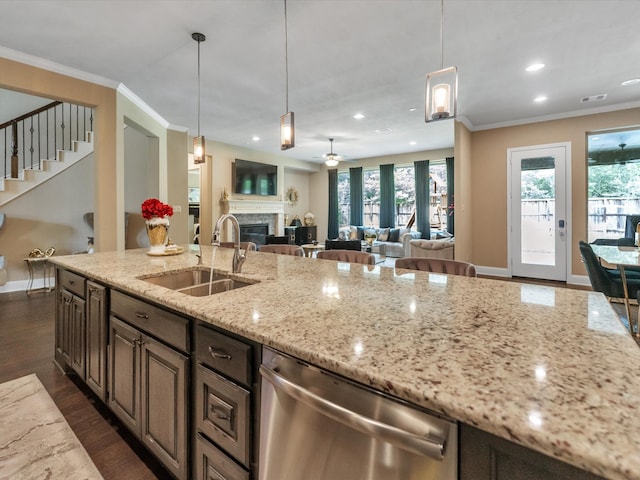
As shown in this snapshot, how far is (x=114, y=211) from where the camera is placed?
405cm

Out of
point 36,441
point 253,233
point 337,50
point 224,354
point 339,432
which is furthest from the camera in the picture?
point 253,233

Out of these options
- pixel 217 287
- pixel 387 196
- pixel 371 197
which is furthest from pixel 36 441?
pixel 371 197

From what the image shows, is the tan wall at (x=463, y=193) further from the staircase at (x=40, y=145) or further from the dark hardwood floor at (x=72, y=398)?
the staircase at (x=40, y=145)

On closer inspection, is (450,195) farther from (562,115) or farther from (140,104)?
(140,104)

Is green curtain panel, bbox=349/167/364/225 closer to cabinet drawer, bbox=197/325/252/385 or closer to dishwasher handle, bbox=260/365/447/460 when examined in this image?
cabinet drawer, bbox=197/325/252/385

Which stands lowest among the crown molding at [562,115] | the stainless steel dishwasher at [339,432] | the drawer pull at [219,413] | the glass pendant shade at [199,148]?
the drawer pull at [219,413]

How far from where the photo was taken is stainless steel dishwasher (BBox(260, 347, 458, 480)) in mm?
644

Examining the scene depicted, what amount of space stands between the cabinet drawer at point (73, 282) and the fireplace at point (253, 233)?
532 cm

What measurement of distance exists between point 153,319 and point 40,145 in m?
6.47

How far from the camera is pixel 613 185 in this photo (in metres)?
5.85

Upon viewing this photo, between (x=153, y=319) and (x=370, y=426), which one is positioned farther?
(x=153, y=319)

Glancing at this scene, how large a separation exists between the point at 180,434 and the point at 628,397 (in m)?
1.40

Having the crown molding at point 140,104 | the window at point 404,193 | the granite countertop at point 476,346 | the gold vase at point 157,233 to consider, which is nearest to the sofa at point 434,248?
the window at point 404,193

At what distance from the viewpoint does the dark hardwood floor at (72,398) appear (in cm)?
160
